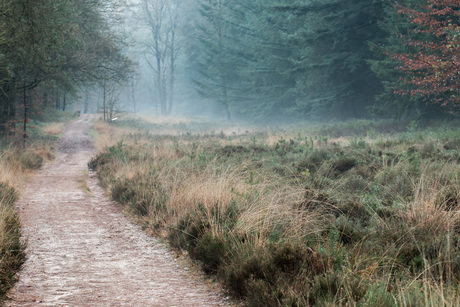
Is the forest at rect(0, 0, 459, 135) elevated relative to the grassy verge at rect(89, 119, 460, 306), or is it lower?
elevated

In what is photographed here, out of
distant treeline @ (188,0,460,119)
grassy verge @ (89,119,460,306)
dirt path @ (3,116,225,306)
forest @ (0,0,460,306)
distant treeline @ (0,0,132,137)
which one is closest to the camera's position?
grassy verge @ (89,119,460,306)

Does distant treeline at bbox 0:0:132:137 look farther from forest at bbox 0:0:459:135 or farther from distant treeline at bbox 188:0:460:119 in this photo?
distant treeline at bbox 188:0:460:119

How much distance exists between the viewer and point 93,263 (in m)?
5.50

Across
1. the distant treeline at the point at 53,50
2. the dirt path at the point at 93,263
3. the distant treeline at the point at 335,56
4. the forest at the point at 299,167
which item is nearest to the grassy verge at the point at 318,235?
the forest at the point at 299,167

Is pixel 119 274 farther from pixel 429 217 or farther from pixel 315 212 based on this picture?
pixel 429 217

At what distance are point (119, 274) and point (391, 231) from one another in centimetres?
335

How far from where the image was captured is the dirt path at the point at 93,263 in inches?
169

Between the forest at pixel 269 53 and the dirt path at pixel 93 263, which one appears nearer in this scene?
the dirt path at pixel 93 263

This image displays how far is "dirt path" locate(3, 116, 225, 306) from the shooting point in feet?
14.1

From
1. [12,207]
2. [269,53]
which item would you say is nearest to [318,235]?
[12,207]

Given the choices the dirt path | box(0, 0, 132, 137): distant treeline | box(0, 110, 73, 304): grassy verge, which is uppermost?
box(0, 0, 132, 137): distant treeline

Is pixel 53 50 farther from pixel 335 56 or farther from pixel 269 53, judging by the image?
pixel 269 53

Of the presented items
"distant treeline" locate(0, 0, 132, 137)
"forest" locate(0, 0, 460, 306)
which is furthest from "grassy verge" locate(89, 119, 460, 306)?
"distant treeline" locate(0, 0, 132, 137)

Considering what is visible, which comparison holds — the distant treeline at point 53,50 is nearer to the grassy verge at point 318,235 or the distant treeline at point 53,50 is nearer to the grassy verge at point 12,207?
the grassy verge at point 12,207
